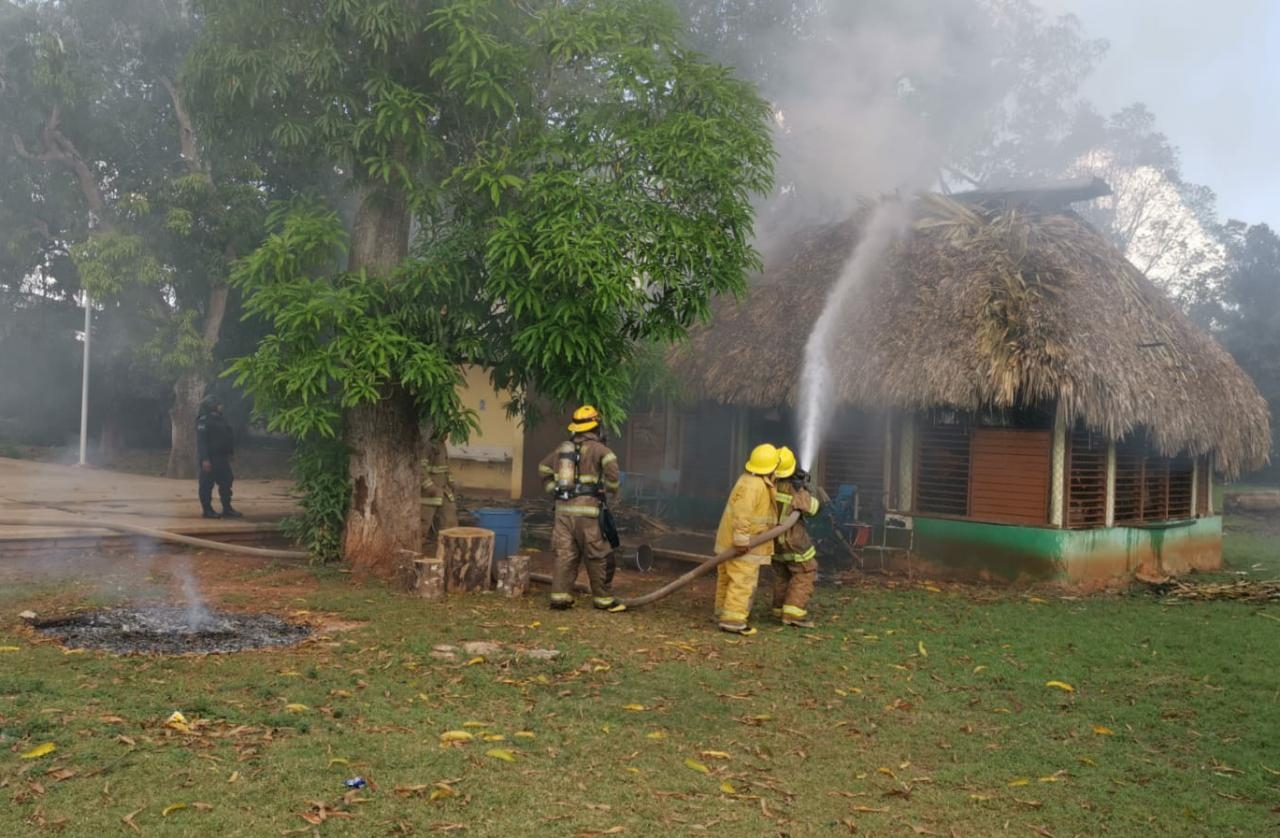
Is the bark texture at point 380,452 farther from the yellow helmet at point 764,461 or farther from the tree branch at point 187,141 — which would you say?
the tree branch at point 187,141

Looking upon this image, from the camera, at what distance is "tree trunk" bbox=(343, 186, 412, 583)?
1043 centimetres

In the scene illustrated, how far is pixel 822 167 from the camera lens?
55.5 ft

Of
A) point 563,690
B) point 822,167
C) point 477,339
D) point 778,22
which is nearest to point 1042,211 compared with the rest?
point 822,167

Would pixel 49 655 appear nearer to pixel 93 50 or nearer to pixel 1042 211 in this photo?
pixel 1042 211

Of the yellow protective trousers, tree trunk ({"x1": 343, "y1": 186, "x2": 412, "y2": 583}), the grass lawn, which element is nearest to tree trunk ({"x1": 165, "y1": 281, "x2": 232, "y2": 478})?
tree trunk ({"x1": 343, "y1": 186, "x2": 412, "y2": 583})

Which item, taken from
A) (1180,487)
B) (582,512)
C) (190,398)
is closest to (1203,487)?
(1180,487)

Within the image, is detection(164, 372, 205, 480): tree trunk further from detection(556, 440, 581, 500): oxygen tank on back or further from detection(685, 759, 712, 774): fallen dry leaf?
detection(685, 759, 712, 774): fallen dry leaf

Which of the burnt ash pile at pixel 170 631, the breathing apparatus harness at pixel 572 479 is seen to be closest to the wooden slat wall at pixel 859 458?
the breathing apparatus harness at pixel 572 479

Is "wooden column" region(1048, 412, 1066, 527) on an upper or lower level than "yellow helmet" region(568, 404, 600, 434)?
lower

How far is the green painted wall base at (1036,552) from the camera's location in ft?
37.9

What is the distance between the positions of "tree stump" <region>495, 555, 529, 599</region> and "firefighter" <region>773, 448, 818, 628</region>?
7.60 feet

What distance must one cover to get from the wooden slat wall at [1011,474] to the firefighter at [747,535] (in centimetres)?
420

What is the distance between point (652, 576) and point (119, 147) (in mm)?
12922

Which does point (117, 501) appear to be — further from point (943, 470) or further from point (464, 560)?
point (943, 470)
